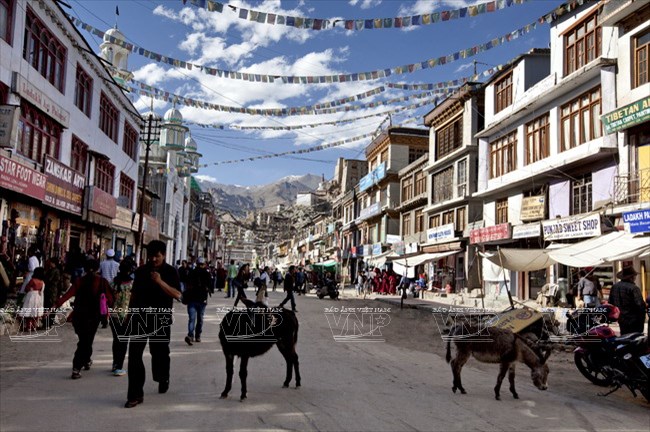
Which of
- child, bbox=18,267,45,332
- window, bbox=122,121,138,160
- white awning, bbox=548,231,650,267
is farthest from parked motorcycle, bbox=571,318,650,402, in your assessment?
window, bbox=122,121,138,160

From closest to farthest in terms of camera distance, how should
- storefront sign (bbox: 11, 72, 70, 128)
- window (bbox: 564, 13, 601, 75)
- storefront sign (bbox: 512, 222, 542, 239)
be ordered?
1. storefront sign (bbox: 11, 72, 70, 128)
2. window (bbox: 564, 13, 601, 75)
3. storefront sign (bbox: 512, 222, 542, 239)

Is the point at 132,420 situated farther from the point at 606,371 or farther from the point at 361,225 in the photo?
the point at 361,225

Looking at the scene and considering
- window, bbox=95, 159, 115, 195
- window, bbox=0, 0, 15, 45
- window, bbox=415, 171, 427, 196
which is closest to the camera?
window, bbox=0, 0, 15, 45

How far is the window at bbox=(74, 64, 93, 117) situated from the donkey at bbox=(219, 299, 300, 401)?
1828 cm

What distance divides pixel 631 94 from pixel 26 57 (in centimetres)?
1915

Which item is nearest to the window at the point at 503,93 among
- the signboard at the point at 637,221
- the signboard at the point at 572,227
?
the signboard at the point at 572,227

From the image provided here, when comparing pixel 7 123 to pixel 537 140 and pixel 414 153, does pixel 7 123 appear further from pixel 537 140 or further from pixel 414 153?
pixel 414 153

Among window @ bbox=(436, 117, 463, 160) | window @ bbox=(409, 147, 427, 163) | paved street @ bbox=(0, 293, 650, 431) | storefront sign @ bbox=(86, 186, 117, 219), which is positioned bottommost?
paved street @ bbox=(0, 293, 650, 431)

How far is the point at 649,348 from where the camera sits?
691 cm

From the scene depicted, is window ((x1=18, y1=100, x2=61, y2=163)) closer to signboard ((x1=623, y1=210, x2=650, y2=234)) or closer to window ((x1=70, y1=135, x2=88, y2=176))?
window ((x1=70, y1=135, x2=88, y2=176))

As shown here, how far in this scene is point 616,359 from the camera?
23.9ft

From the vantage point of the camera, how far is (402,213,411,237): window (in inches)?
1741

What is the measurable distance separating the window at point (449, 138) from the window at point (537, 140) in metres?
8.78

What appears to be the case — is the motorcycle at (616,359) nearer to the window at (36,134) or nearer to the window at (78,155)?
the window at (36,134)
